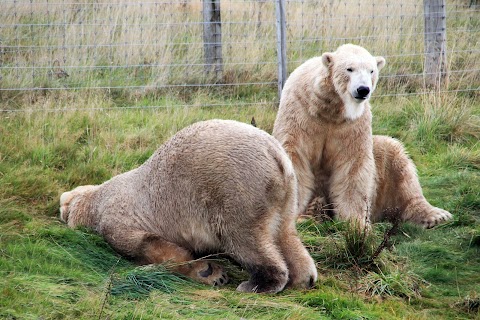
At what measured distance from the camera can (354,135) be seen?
23.0 ft

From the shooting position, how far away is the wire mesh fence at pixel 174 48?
1042 cm

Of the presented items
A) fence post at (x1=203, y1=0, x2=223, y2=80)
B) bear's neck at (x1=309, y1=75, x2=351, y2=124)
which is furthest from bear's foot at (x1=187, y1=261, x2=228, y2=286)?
fence post at (x1=203, y1=0, x2=223, y2=80)

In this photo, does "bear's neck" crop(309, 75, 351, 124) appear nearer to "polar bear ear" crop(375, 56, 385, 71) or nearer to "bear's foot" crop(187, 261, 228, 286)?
"polar bear ear" crop(375, 56, 385, 71)

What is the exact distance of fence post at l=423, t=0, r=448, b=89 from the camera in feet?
35.5

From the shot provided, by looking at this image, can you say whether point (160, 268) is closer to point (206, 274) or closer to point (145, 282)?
point (145, 282)

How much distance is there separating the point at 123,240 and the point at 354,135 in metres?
2.37

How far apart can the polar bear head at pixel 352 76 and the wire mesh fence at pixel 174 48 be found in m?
3.42

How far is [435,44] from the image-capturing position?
429 inches

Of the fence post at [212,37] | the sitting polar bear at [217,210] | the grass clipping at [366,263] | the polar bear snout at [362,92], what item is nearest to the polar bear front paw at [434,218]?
the grass clipping at [366,263]

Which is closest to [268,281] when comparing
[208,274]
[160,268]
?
[208,274]

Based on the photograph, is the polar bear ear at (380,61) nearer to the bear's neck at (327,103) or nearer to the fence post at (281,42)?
the bear's neck at (327,103)

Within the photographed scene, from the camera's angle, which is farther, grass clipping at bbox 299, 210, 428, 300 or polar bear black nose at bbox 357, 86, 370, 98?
polar bear black nose at bbox 357, 86, 370, 98

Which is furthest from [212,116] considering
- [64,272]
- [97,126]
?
[64,272]

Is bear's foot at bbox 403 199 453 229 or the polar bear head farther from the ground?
the polar bear head
